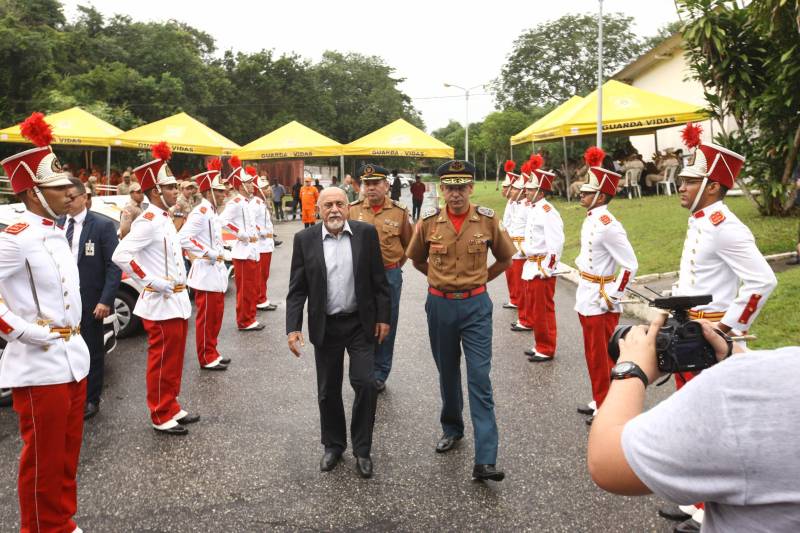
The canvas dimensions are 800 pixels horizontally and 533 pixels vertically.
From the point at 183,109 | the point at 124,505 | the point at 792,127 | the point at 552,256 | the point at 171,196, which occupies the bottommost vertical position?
the point at 124,505

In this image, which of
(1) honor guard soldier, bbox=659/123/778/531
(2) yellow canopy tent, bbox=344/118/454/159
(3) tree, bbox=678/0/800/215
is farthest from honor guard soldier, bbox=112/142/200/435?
(2) yellow canopy tent, bbox=344/118/454/159

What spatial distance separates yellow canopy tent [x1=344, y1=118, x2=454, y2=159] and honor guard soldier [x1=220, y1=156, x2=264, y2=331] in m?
13.6

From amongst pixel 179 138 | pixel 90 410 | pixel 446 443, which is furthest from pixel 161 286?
pixel 179 138

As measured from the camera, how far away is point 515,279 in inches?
399

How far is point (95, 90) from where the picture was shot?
34.7 m

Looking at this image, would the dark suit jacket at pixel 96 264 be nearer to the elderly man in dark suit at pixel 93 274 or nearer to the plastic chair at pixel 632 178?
the elderly man in dark suit at pixel 93 274

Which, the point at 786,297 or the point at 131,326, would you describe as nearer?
the point at 786,297

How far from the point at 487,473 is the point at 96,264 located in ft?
13.2

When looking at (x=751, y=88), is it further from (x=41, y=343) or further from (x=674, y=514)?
(x=41, y=343)

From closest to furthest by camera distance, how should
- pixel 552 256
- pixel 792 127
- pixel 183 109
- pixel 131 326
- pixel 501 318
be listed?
pixel 552 256 → pixel 131 326 → pixel 501 318 → pixel 792 127 → pixel 183 109

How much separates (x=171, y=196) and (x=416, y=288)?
7068mm

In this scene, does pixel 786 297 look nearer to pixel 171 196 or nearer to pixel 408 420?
pixel 408 420

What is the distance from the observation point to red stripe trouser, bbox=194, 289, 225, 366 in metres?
7.17

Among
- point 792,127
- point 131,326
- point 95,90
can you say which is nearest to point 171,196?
point 131,326
